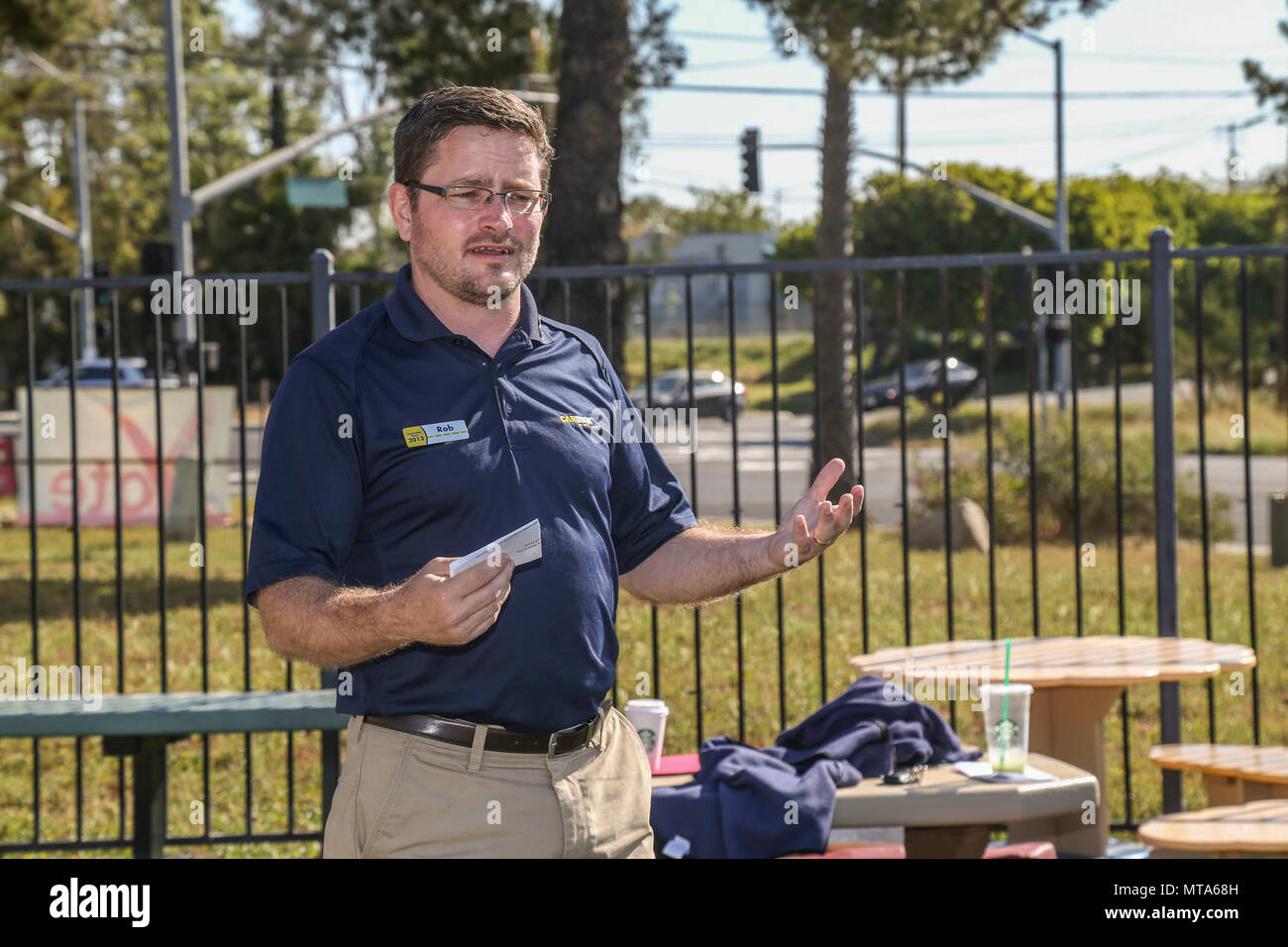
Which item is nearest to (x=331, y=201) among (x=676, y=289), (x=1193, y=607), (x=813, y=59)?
(x=813, y=59)

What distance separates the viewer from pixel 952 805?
13.6 ft

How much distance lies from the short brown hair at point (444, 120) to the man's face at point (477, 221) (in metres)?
0.01

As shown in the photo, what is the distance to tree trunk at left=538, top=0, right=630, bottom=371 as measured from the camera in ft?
31.4

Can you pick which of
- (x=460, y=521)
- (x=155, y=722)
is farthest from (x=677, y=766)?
(x=460, y=521)

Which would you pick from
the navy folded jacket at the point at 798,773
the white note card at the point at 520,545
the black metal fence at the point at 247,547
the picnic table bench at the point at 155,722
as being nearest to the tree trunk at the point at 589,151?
the black metal fence at the point at 247,547

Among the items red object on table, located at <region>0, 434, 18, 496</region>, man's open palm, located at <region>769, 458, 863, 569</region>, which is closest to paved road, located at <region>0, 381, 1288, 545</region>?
red object on table, located at <region>0, 434, 18, 496</region>

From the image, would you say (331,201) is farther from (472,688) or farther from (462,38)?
(472,688)

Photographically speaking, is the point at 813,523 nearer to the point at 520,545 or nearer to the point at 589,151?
the point at 520,545

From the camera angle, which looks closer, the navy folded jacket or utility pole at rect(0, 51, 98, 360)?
the navy folded jacket

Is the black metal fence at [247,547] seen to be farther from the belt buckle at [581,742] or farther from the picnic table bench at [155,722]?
the belt buckle at [581,742]

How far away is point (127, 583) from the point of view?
12.1m

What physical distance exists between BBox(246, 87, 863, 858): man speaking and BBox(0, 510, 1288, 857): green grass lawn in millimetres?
2794

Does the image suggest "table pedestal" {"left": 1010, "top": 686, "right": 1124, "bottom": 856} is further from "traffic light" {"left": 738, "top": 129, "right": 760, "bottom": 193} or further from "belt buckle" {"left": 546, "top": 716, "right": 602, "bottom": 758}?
"traffic light" {"left": 738, "top": 129, "right": 760, "bottom": 193}

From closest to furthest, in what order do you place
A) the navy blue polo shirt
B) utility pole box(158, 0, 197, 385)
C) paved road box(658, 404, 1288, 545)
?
the navy blue polo shirt → utility pole box(158, 0, 197, 385) → paved road box(658, 404, 1288, 545)
